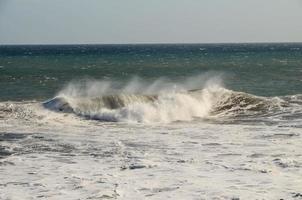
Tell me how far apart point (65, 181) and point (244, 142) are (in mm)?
6836

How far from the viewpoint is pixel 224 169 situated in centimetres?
1286

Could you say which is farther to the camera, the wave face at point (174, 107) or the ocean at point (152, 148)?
the wave face at point (174, 107)

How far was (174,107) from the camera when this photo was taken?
27.4 meters

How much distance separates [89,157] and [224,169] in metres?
3.92

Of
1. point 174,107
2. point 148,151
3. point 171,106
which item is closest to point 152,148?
point 148,151

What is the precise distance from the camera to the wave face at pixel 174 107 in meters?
24.9

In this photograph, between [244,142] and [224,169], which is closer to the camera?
[224,169]

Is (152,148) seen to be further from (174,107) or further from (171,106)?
(171,106)

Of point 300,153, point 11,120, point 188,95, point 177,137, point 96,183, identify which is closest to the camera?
point 96,183

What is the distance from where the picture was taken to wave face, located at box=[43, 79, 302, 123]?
981 inches

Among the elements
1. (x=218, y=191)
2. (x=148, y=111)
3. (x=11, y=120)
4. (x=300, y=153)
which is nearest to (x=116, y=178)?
(x=218, y=191)

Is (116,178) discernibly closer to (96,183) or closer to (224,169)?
(96,183)

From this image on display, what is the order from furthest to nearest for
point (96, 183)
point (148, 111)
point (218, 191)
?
point (148, 111), point (96, 183), point (218, 191)

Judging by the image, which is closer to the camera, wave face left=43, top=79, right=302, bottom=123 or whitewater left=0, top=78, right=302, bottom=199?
whitewater left=0, top=78, right=302, bottom=199
